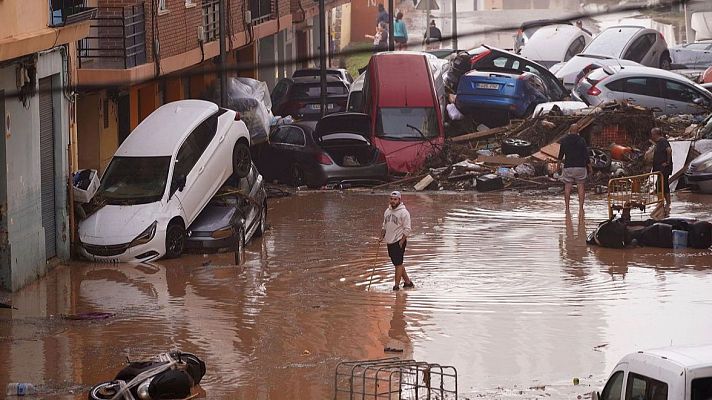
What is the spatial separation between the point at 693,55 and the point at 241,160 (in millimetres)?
24907

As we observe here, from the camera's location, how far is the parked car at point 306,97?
3903 cm

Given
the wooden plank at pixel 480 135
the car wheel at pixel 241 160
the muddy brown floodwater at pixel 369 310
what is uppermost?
→ the car wheel at pixel 241 160

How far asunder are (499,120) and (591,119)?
4.40 meters

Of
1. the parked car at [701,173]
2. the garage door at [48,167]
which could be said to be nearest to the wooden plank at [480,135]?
the parked car at [701,173]

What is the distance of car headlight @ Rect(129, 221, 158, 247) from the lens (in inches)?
872

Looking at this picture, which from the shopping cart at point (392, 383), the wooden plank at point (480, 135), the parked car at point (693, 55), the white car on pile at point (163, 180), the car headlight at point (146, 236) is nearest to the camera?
the shopping cart at point (392, 383)

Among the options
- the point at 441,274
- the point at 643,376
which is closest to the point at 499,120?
the point at 441,274

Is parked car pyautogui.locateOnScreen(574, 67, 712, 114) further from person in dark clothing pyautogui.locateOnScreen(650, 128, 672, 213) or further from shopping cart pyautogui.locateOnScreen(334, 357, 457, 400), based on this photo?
shopping cart pyautogui.locateOnScreen(334, 357, 457, 400)

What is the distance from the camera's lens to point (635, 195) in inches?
966

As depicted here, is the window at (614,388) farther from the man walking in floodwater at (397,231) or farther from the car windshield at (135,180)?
the car windshield at (135,180)

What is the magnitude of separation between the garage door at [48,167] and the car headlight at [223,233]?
2354 mm

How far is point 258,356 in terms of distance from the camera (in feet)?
52.8

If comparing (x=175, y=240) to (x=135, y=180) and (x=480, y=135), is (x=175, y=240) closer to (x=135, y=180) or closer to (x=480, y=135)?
(x=135, y=180)

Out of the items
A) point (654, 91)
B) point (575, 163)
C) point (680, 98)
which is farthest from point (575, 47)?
point (575, 163)
